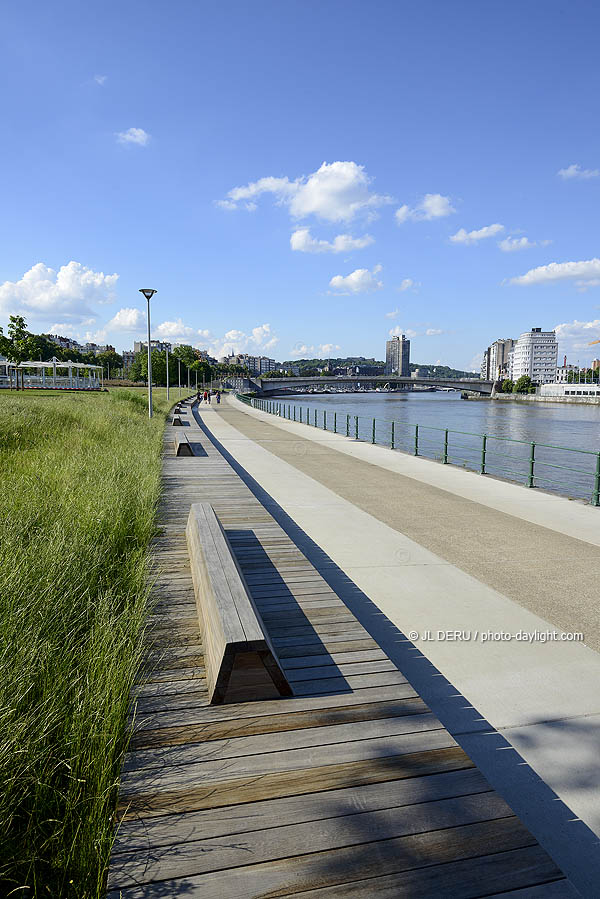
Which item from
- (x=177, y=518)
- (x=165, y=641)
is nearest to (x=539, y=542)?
(x=177, y=518)

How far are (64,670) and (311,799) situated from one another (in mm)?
1379

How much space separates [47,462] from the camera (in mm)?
7977

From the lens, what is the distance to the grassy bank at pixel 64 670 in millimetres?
2002

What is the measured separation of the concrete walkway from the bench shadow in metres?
0.82

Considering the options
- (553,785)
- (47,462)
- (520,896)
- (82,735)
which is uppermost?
(47,462)

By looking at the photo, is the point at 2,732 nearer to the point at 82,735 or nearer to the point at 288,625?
the point at 82,735

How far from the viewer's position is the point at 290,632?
3959mm

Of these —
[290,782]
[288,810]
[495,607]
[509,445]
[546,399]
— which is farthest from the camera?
[546,399]

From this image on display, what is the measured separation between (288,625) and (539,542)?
4.81 metres

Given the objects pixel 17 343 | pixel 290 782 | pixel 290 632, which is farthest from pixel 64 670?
pixel 17 343

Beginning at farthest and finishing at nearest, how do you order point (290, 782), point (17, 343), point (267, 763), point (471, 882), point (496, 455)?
point (17, 343)
point (496, 455)
point (267, 763)
point (290, 782)
point (471, 882)

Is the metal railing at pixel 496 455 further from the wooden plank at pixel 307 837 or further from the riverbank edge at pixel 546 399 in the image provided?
the riverbank edge at pixel 546 399

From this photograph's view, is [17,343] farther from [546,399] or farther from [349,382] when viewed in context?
[546,399]

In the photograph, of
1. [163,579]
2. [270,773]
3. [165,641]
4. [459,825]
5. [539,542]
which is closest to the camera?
[459,825]
